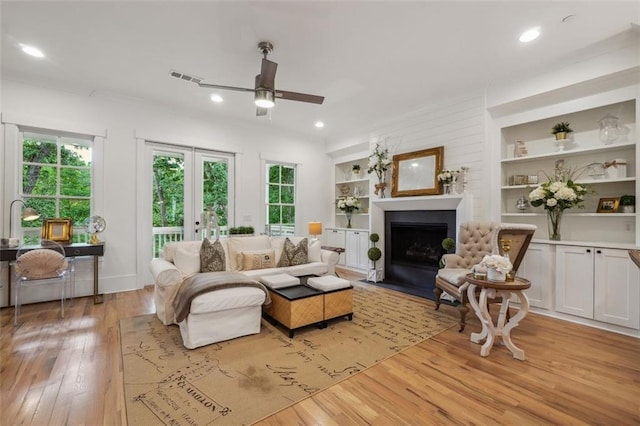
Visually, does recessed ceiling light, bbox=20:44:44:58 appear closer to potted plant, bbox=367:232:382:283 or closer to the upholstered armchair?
potted plant, bbox=367:232:382:283

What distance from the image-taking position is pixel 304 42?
3010 mm

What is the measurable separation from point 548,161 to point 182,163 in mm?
5687

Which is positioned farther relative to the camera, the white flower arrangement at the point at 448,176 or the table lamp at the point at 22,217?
the white flower arrangement at the point at 448,176

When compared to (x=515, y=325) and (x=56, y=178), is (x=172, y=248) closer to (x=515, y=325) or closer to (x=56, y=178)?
(x=56, y=178)

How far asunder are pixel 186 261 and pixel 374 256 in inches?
122

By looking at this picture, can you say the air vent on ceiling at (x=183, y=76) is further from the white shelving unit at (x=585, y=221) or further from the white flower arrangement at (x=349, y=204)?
the white shelving unit at (x=585, y=221)

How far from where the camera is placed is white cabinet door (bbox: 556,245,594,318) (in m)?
3.16

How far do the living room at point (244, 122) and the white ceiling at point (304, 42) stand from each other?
0.04 m

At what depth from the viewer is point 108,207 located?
4.39 m

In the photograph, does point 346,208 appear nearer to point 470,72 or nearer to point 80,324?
point 470,72

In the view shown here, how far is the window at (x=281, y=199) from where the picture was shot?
615 centimetres

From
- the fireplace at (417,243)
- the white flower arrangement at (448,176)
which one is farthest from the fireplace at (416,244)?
the white flower arrangement at (448,176)

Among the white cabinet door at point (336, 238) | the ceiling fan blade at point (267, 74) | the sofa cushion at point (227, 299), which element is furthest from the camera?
the white cabinet door at point (336, 238)

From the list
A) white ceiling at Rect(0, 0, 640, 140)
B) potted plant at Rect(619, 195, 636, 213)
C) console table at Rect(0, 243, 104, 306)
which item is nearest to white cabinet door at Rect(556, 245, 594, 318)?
potted plant at Rect(619, 195, 636, 213)
